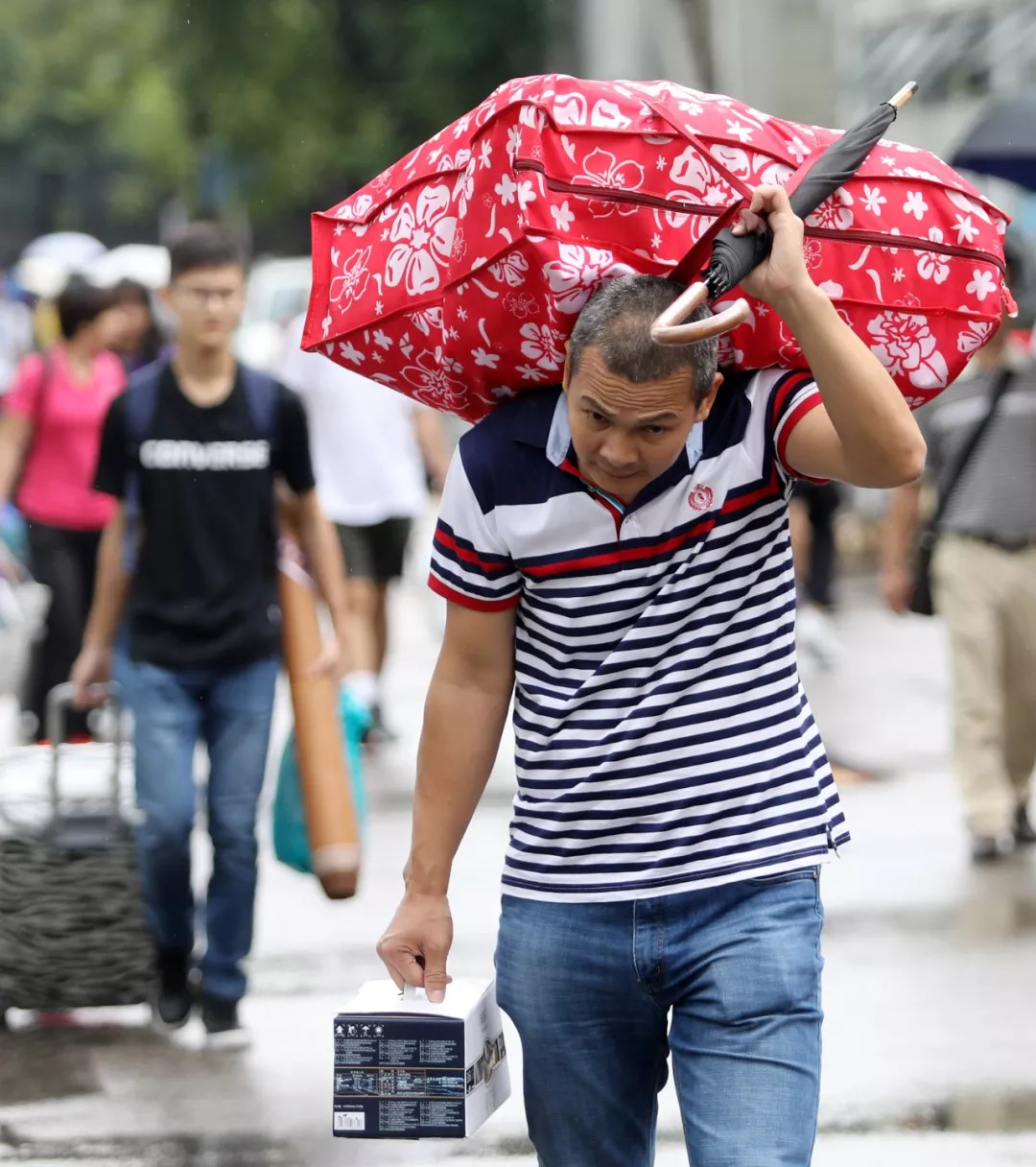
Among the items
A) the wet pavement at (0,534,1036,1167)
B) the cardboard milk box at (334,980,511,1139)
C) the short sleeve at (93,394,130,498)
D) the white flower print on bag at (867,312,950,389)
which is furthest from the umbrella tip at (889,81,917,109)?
the short sleeve at (93,394,130,498)

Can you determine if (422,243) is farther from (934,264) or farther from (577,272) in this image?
(934,264)

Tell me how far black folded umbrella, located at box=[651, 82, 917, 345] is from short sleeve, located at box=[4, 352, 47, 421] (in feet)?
18.5

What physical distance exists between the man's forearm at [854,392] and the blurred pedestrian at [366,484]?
6882mm

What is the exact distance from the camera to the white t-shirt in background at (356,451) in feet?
32.1

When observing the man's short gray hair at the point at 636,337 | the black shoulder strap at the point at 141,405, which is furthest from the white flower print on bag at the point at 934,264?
the black shoulder strap at the point at 141,405

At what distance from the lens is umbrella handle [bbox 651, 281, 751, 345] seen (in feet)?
8.86

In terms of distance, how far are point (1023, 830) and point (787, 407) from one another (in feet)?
16.5

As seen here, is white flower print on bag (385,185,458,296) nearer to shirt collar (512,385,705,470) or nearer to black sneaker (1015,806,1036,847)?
shirt collar (512,385,705,470)

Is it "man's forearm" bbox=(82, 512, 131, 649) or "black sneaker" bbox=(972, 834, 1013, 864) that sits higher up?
"man's forearm" bbox=(82, 512, 131, 649)

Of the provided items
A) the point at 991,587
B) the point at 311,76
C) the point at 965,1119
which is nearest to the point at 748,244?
the point at 965,1119

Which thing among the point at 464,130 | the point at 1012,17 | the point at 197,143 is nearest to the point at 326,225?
the point at 464,130

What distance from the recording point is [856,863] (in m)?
7.54

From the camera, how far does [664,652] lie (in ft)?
10.0

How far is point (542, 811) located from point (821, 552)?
9427 mm
